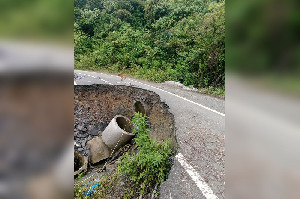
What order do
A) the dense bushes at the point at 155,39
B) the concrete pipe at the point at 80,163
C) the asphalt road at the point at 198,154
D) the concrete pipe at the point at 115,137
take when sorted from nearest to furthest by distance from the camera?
the asphalt road at the point at 198,154
the concrete pipe at the point at 80,163
the concrete pipe at the point at 115,137
the dense bushes at the point at 155,39

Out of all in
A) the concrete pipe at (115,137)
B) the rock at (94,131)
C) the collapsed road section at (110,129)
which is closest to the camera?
the collapsed road section at (110,129)

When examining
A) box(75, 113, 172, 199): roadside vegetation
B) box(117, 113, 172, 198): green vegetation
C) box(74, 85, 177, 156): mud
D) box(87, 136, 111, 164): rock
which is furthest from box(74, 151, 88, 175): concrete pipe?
box(117, 113, 172, 198): green vegetation

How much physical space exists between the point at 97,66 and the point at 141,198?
60.9ft

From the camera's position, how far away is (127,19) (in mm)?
25562

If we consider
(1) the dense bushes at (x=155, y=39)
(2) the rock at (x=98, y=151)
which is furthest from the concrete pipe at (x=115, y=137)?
(1) the dense bushes at (x=155, y=39)

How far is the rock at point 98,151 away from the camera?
9266 millimetres

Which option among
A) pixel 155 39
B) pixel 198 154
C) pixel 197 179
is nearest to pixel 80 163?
pixel 198 154

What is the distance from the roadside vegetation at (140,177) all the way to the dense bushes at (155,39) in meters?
7.51

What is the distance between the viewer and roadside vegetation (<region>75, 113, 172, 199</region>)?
457 cm

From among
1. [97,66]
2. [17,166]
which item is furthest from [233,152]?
[97,66]

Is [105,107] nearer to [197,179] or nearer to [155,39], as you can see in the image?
[197,179]

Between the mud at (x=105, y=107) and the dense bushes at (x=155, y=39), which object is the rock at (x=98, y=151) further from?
the dense bushes at (x=155, y=39)

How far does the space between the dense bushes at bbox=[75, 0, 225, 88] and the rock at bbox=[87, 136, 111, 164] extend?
565 cm

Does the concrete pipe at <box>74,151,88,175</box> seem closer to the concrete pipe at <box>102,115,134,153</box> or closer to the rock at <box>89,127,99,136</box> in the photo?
the concrete pipe at <box>102,115,134,153</box>
